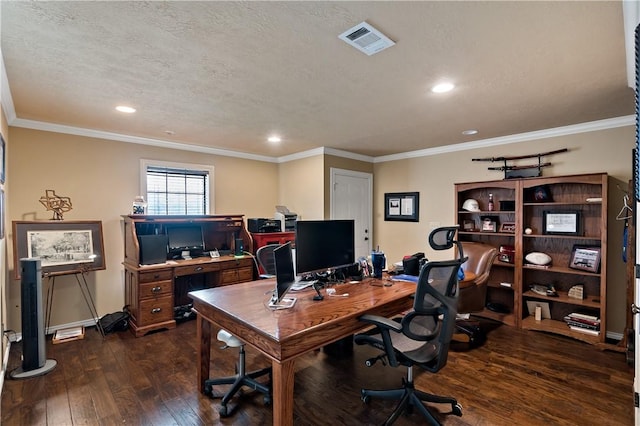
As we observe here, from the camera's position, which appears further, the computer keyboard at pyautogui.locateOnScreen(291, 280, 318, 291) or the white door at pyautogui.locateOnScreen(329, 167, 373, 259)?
the white door at pyautogui.locateOnScreen(329, 167, 373, 259)

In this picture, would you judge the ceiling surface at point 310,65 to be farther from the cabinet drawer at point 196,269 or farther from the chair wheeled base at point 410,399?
the chair wheeled base at point 410,399

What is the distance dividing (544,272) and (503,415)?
8.09 feet

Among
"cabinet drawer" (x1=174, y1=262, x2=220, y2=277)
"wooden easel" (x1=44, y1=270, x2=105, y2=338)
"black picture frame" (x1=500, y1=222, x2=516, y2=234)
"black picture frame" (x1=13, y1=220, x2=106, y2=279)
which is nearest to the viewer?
"black picture frame" (x1=13, y1=220, x2=106, y2=279)

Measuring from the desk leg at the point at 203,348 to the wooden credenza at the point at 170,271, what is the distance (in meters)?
1.58

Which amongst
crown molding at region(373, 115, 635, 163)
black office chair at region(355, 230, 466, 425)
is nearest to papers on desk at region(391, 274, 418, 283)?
black office chair at region(355, 230, 466, 425)

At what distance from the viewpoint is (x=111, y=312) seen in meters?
3.99

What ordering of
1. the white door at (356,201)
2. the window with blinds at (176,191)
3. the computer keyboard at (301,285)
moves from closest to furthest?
the computer keyboard at (301,285)
the window with blinds at (176,191)
the white door at (356,201)

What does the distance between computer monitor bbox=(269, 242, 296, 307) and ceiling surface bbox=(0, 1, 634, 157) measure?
124 cm

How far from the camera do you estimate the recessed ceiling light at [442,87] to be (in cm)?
247

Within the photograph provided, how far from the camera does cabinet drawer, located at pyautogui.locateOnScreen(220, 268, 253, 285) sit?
4219 millimetres

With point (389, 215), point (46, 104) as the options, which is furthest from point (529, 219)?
point (46, 104)

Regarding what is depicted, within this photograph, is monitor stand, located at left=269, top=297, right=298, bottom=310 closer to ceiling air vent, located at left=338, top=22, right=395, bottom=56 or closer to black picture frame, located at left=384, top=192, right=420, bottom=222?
ceiling air vent, located at left=338, top=22, right=395, bottom=56

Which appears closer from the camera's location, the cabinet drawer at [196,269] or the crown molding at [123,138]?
the crown molding at [123,138]

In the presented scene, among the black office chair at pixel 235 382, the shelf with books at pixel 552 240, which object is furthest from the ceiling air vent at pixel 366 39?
the shelf with books at pixel 552 240
